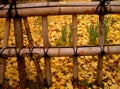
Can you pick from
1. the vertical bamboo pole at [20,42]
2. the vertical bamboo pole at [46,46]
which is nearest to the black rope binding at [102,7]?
the vertical bamboo pole at [46,46]

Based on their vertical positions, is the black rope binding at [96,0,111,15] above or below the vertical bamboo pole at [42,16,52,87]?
above

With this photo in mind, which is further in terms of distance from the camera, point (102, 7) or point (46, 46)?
point (46, 46)

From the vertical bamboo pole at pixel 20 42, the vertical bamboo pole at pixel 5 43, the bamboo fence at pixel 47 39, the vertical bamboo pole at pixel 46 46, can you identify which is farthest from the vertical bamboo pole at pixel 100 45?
the vertical bamboo pole at pixel 5 43

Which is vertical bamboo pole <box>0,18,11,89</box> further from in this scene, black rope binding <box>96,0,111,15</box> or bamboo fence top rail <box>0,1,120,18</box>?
black rope binding <box>96,0,111,15</box>

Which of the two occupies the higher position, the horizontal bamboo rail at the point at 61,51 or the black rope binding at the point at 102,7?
the black rope binding at the point at 102,7

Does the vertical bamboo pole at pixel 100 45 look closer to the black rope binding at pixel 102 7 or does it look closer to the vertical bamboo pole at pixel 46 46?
the black rope binding at pixel 102 7

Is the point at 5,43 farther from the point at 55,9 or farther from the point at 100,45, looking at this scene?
the point at 100,45

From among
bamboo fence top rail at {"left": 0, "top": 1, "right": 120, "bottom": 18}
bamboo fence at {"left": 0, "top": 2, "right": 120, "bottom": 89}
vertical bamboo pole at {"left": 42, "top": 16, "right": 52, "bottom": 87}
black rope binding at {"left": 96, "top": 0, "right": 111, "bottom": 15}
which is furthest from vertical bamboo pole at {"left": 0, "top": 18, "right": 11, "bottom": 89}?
black rope binding at {"left": 96, "top": 0, "right": 111, "bottom": 15}

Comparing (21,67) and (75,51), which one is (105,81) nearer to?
(75,51)

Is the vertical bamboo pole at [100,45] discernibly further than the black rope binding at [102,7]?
Yes

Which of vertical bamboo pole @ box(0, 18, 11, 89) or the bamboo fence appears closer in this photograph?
the bamboo fence

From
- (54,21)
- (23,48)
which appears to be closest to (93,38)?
(23,48)

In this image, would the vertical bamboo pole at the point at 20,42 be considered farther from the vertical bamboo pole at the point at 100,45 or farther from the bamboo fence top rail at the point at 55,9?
the vertical bamboo pole at the point at 100,45

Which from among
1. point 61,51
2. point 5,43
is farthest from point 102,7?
point 5,43
